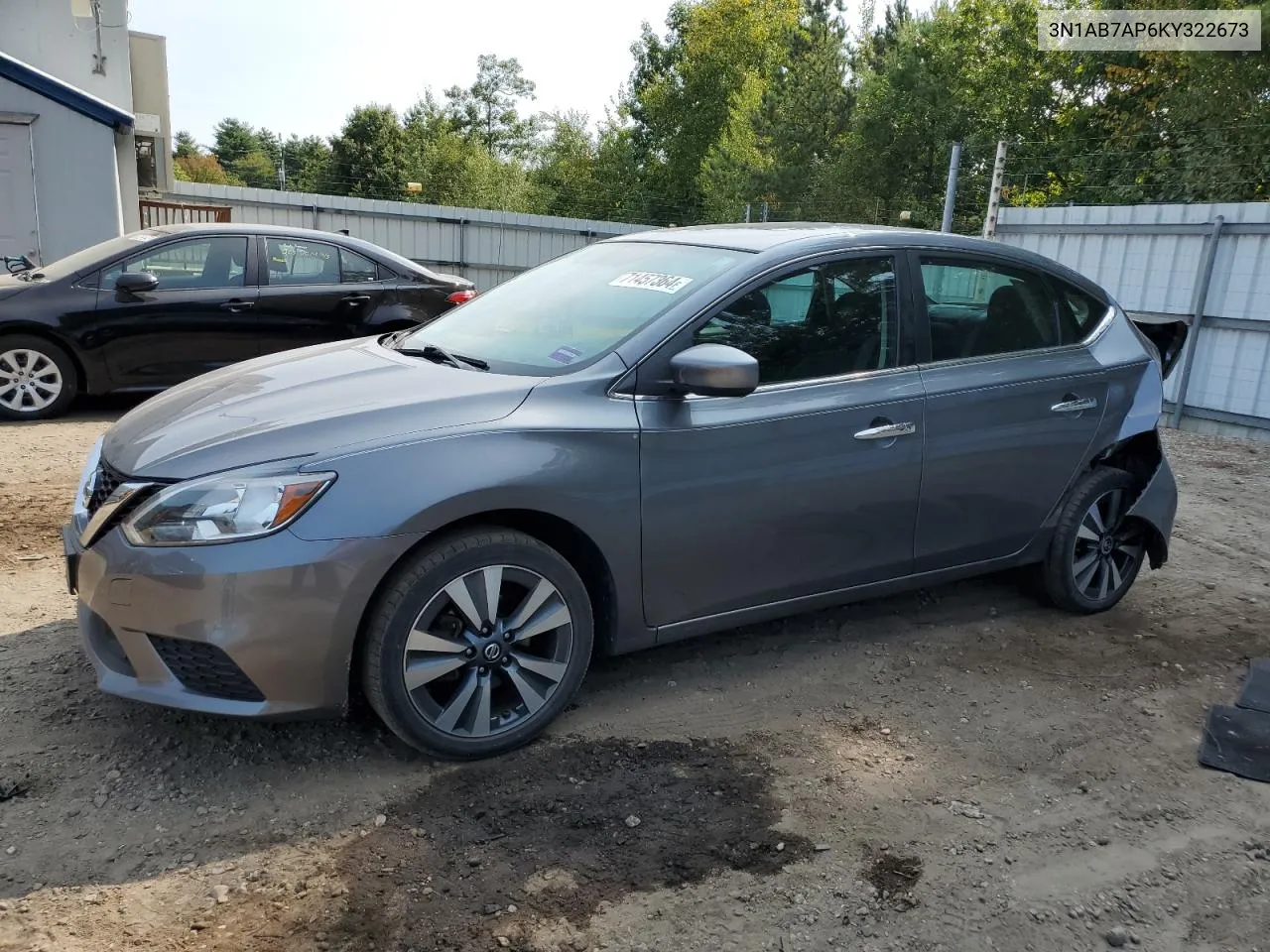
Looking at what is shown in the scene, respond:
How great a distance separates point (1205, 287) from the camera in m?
9.63

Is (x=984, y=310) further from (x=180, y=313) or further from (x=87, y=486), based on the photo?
(x=180, y=313)

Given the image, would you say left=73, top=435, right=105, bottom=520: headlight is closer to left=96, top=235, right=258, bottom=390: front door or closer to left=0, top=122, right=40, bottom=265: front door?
left=96, top=235, right=258, bottom=390: front door

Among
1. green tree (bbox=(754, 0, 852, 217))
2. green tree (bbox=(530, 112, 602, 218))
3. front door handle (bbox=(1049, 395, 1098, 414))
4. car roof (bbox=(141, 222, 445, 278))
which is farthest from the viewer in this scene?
green tree (bbox=(530, 112, 602, 218))

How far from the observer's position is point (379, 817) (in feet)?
9.39

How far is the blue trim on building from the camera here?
1115 centimetres

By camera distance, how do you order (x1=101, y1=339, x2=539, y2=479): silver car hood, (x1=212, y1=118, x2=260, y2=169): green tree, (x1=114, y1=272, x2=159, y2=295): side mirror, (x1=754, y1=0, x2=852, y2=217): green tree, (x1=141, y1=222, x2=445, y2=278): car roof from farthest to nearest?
(x1=212, y1=118, x2=260, y2=169): green tree
(x1=754, y1=0, x2=852, y2=217): green tree
(x1=141, y1=222, x2=445, y2=278): car roof
(x1=114, y1=272, x2=159, y2=295): side mirror
(x1=101, y1=339, x2=539, y2=479): silver car hood

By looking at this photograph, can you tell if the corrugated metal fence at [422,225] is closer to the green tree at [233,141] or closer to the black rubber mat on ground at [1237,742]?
the black rubber mat on ground at [1237,742]

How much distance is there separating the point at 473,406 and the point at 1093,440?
2804 mm

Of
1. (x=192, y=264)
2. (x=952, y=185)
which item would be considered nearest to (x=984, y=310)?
(x=192, y=264)

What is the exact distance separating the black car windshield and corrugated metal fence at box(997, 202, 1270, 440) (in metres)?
7.59

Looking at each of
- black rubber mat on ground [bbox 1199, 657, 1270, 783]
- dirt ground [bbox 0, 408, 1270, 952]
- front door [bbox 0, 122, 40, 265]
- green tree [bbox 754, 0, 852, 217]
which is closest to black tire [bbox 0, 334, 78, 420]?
dirt ground [bbox 0, 408, 1270, 952]

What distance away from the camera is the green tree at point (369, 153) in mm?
55000

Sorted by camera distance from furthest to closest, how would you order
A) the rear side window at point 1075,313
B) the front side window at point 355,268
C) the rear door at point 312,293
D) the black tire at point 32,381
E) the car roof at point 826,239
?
the front side window at point 355,268, the rear door at point 312,293, the black tire at point 32,381, the rear side window at point 1075,313, the car roof at point 826,239

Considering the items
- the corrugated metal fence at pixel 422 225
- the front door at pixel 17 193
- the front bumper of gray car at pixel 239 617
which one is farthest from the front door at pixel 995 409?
the corrugated metal fence at pixel 422 225
